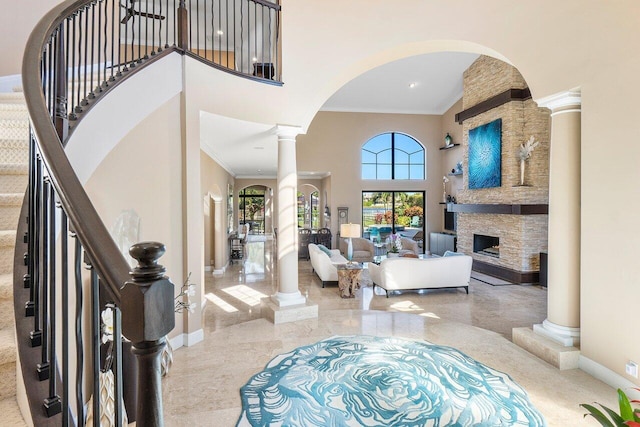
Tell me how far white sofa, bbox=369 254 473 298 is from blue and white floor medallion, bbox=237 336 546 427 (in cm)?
250

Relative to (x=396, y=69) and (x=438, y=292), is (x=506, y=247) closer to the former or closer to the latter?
(x=438, y=292)

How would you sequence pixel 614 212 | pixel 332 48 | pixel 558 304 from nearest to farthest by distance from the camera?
pixel 614 212 < pixel 558 304 < pixel 332 48

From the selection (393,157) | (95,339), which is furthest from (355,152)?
(95,339)

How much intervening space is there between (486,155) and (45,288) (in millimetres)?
9103

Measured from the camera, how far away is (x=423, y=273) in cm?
633

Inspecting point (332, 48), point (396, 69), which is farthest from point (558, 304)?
point (396, 69)

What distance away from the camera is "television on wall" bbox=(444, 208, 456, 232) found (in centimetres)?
1098

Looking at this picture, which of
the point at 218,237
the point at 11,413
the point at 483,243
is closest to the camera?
the point at 11,413

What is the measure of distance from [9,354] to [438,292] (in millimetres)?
6511

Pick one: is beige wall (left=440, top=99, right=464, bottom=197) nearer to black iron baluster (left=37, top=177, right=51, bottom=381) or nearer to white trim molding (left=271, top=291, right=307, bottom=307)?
white trim molding (left=271, top=291, right=307, bottom=307)

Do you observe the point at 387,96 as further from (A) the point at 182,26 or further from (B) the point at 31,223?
(B) the point at 31,223

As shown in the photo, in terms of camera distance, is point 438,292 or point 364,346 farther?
point 438,292

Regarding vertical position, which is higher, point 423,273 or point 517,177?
point 517,177

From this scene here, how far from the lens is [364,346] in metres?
3.88
